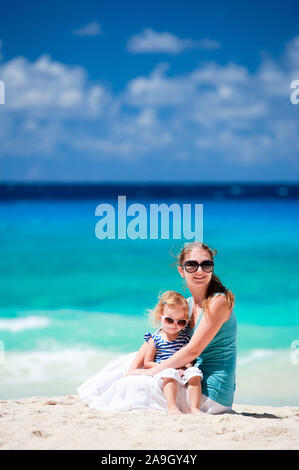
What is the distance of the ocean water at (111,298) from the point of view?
5.46 metres

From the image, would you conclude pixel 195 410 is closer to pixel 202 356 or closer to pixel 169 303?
pixel 202 356

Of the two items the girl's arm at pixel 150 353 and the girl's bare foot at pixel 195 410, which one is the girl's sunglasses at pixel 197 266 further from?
the girl's bare foot at pixel 195 410

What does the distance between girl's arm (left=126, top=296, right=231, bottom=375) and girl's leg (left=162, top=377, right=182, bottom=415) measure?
107 millimetres

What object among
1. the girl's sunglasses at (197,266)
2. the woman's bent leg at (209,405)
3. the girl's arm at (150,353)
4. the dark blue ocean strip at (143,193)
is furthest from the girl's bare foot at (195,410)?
the dark blue ocean strip at (143,193)

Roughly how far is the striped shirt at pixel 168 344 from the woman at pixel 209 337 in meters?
0.10

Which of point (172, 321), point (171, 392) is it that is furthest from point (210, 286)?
point (171, 392)

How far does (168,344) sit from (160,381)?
0.25 m

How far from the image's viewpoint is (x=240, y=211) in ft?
83.2

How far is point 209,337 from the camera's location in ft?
10.4

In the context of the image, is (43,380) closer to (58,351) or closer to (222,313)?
(58,351)

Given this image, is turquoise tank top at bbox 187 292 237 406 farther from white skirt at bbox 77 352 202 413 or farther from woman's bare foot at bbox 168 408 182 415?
woman's bare foot at bbox 168 408 182 415

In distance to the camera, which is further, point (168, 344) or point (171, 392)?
point (168, 344)

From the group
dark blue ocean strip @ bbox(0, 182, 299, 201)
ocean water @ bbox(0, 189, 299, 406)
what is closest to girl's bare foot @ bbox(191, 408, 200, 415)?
ocean water @ bbox(0, 189, 299, 406)
